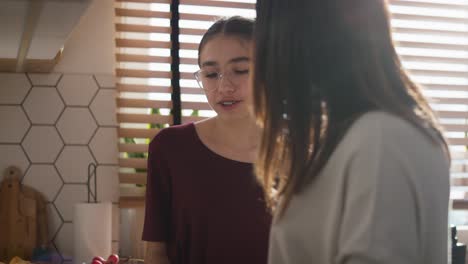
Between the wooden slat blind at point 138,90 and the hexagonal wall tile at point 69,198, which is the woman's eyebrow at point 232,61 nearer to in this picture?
the wooden slat blind at point 138,90

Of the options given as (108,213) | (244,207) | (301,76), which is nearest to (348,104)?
(301,76)

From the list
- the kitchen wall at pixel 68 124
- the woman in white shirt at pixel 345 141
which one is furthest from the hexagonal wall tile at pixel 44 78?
the woman in white shirt at pixel 345 141

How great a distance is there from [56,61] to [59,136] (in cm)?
23

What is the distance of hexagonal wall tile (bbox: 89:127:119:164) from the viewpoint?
1.90 meters

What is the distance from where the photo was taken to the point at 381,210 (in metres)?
0.52

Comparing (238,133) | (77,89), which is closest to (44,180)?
(77,89)

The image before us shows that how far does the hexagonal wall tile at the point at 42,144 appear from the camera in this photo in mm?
1862

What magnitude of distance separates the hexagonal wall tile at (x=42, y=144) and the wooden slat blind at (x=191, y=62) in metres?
Answer: 0.20

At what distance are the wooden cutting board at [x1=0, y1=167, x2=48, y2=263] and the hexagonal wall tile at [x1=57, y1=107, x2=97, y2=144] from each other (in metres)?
0.20

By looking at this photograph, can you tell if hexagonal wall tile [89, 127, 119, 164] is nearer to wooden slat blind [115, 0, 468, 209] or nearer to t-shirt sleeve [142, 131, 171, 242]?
wooden slat blind [115, 0, 468, 209]

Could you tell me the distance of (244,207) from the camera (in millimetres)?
1188

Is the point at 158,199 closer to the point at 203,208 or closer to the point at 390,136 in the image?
the point at 203,208

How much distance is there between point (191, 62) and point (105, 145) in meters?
0.37

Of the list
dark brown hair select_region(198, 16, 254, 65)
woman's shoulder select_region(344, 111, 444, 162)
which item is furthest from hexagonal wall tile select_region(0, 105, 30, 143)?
woman's shoulder select_region(344, 111, 444, 162)
